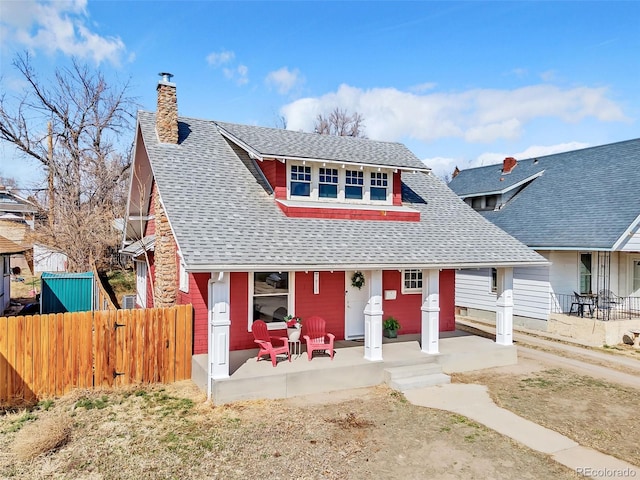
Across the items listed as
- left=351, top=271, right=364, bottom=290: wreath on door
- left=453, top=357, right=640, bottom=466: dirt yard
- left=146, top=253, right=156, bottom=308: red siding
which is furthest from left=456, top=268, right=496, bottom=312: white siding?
left=146, top=253, right=156, bottom=308: red siding

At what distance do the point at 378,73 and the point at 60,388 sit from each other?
72.1 ft

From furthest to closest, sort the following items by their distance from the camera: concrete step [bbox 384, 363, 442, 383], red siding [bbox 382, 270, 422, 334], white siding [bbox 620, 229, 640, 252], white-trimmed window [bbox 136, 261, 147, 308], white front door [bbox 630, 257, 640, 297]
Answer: white front door [bbox 630, 257, 640, 297] < white-trimmed window [bbox 136, 261, 147, 308] < white siding [bbox 620, 229, 640, 252] < red siding [bbox 382, 270, 422, 334] < concrete step [bbox 384, 363, 442, 383]

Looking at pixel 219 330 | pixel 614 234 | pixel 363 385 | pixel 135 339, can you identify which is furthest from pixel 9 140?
pixel 614 234

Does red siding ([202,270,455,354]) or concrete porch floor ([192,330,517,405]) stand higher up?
red siding ([202,270,455,354])

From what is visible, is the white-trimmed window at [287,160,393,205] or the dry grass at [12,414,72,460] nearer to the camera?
the dry grass at [12,414,72,460]

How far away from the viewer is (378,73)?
24469 mm

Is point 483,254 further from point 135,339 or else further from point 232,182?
point 135,339

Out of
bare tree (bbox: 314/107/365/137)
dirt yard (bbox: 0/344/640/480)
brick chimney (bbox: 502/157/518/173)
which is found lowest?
dirt yard (bbox: 0/344/640/480)

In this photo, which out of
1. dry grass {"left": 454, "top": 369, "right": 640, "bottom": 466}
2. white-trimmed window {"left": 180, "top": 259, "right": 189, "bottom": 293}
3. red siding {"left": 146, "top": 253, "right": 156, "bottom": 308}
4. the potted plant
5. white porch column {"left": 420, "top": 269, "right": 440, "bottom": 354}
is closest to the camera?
dry grass {"left": 454, "top": 369, "right": 640, "bottom": 466}

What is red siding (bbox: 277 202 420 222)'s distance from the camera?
464 inches

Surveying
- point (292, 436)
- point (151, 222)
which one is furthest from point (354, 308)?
point (151, 222)

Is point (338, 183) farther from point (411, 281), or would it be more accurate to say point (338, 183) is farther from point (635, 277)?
point (635, 277)

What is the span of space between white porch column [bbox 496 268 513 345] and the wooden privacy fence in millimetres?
8949

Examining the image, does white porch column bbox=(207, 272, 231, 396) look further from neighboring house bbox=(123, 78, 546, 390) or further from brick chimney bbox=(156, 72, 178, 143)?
brick chimney bbox=(156, 72, 178, 143)
